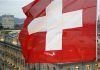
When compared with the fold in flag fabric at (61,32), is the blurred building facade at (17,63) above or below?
below

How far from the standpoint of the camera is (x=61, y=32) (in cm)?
1140

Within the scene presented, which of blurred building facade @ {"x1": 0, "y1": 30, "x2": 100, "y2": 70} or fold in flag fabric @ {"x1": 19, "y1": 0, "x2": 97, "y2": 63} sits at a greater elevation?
fold in flag fabric @ {"x1": 19, "y1": 0, "x2": 97, "y2": 63}

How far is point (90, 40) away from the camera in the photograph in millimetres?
10891

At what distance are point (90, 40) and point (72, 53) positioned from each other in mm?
742

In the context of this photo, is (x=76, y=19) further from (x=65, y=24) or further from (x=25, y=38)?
(x=25, y=38)

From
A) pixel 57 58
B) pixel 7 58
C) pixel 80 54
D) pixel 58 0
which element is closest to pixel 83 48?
pixel 80 54

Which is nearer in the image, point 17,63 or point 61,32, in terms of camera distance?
point 61,32

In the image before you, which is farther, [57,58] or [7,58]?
[7,58]

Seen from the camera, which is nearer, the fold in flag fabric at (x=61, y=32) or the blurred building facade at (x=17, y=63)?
the fold in flag fabric at (x=61, y=32)

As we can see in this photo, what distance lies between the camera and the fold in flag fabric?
1097 cm

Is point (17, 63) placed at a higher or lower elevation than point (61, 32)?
lower

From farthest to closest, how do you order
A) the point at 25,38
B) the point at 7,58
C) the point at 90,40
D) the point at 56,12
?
the point at 7,58, the point at 25,38, the point at 56,12, the point at 90,40

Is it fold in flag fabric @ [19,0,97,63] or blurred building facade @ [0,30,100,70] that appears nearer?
fold in flag fabric @ [19,0,97,63]

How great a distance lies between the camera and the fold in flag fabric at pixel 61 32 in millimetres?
10969
